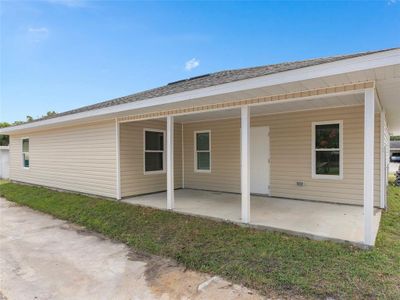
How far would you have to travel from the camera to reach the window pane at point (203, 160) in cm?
893

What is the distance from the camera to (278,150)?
7336 mm

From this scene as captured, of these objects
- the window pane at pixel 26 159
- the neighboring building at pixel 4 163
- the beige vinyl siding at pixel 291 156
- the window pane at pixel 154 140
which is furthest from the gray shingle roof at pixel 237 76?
the neighboring building at pixel 4 163

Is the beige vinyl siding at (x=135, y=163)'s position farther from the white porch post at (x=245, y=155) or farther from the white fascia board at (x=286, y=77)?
the white porch post at (x=245, y=155)

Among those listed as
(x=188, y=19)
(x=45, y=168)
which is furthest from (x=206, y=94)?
(x=45, y=168)

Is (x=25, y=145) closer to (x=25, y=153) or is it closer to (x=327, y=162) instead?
(x=25, y=153)

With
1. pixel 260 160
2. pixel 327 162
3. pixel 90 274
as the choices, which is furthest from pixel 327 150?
pixel 90 274

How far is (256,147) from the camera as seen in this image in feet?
25.3

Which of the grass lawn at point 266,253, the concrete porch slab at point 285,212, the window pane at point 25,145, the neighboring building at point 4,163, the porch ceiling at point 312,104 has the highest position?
the porch ceiling at point 312,104

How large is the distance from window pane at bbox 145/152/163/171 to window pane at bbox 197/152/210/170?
4.55 feet

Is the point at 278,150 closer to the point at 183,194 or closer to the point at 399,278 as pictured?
the point at 183,194

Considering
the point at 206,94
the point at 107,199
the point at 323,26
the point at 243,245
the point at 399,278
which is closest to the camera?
the point at 399,278

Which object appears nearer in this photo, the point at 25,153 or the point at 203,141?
the point at 203,141

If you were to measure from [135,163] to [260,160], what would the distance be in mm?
3802

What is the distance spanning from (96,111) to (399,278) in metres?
7.06
